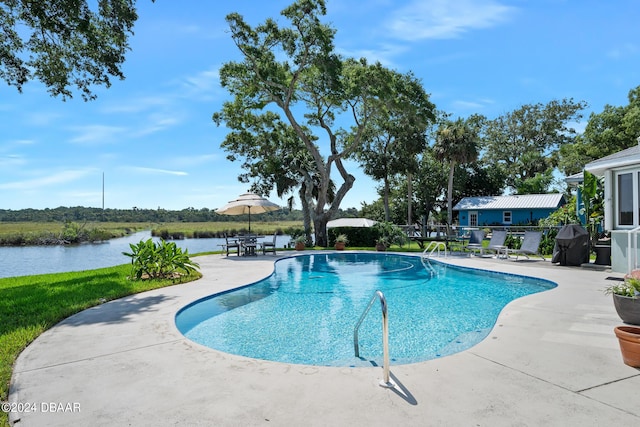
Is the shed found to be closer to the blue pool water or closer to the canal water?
the canal water

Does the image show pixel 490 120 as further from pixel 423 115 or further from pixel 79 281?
pixel 79 281

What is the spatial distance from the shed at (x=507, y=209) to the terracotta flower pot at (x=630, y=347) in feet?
95.1

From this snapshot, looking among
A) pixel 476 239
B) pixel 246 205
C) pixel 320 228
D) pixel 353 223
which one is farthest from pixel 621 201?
pixel 320 228

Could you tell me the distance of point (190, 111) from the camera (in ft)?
66.0

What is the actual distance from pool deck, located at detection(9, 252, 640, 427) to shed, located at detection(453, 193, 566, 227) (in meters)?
27.8

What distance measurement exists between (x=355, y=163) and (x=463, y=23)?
65.0 feet

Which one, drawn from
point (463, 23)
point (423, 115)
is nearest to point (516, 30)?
point (463, 23)

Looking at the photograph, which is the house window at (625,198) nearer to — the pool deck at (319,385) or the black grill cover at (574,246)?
the black grill cover at (574,246)

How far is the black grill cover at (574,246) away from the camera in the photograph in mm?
11000

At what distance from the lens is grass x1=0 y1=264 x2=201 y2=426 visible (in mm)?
4234

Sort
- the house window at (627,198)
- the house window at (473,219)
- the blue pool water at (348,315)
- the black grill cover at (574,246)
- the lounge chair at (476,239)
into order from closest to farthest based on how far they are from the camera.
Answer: the blue pool water at (348,315) → the house window at (627,198) → the black grill cover at (574,246) → the lounge chair at (476,239) → the house window at (473,219)

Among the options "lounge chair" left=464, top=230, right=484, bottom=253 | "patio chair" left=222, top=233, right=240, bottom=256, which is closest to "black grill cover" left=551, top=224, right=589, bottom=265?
"lounge chair" left=464, top=230, right=484, bottom=253

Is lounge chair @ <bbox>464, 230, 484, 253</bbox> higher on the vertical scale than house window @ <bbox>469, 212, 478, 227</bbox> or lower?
lower

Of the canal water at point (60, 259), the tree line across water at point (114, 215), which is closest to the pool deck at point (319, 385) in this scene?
the canal water at point (60, 259)
